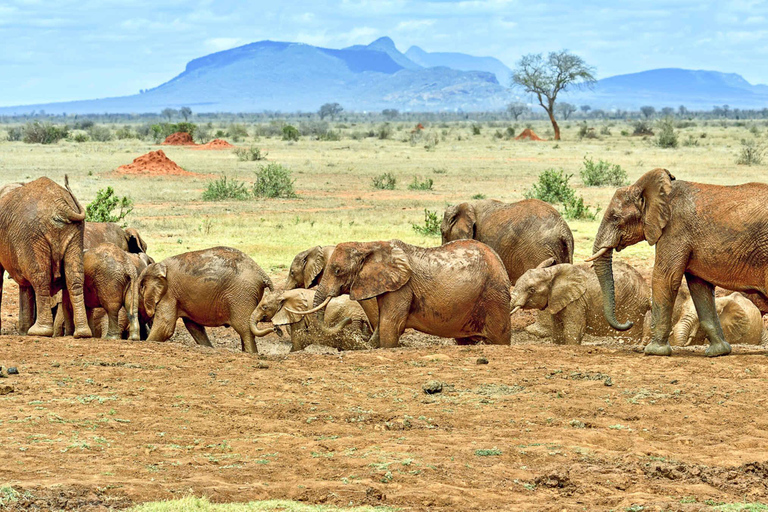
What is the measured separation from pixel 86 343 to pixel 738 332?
24.1 feet

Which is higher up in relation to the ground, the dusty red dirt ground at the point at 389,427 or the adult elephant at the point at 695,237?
the adult elephant at the point at 695,237

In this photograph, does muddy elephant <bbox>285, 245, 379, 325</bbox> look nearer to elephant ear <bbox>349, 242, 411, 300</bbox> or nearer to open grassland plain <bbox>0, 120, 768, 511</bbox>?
open grassland plain <bbox>0, 120, 768, 511</bbox>

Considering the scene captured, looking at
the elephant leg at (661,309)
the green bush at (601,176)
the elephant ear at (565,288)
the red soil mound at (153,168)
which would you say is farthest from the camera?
the red soil mound at (153,168)

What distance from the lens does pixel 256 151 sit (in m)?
50.0

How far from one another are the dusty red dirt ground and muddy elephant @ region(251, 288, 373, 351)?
3.33 feet

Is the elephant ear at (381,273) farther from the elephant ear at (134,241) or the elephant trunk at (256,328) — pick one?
the elephant ear at (134,241)

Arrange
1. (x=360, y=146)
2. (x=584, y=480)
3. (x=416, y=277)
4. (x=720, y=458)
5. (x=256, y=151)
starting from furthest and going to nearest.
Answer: (x=360, y=146) < (x=256, y=151) < (x=416, y=277) < (x=720, y=458) < (x=584, y=480)

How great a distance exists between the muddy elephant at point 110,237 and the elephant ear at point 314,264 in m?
2.75

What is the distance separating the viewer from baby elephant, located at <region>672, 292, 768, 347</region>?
11586 millimetres

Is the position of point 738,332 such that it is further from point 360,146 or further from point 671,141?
point 360,146

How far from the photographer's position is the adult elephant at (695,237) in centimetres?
978

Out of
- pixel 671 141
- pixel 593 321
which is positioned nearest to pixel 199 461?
pixel 593 321

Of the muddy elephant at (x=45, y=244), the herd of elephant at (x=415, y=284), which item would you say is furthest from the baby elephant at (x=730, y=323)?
the muddy elephant at (x=45, y=244)

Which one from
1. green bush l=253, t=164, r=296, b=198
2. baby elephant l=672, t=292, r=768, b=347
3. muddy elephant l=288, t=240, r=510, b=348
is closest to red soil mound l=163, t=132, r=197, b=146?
green bush l=253, t=164, r=296, b=198
